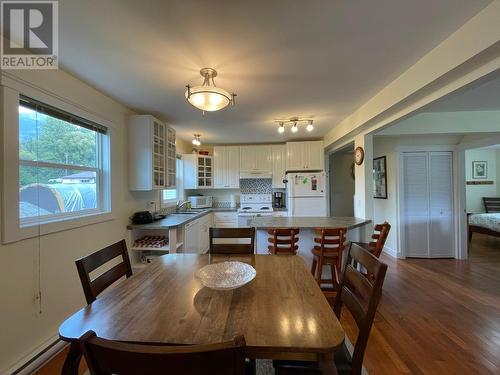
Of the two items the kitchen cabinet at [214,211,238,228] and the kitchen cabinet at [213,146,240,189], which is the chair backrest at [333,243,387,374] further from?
the kitchen cabinet at [213,146,240,189]

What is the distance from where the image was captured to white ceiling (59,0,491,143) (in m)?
1.31

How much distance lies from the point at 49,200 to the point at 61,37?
1.28 meters

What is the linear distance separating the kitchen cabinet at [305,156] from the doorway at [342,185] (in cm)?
177

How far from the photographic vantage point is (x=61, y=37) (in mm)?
1553

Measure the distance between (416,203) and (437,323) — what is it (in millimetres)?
2442

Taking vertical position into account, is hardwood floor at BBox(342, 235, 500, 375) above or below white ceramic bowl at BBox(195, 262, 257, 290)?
below

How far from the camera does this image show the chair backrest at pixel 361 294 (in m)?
0.98

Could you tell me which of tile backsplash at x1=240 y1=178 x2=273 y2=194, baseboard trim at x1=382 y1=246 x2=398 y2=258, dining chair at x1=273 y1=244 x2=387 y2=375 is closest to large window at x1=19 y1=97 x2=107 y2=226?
dining chair at x1=273 y1=244 x2=387 y2=375

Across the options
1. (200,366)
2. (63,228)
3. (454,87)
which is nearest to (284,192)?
(454,87)

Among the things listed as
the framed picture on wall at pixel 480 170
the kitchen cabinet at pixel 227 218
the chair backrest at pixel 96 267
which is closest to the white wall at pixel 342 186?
the kitchen cabinet at pixel 227 218

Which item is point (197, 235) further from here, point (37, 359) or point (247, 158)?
point (37, 359)

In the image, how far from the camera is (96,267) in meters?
1.28

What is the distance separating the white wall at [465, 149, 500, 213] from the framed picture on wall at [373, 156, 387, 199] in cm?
386

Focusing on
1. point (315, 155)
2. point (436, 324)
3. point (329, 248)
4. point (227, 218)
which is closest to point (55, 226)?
point (329, 248)
